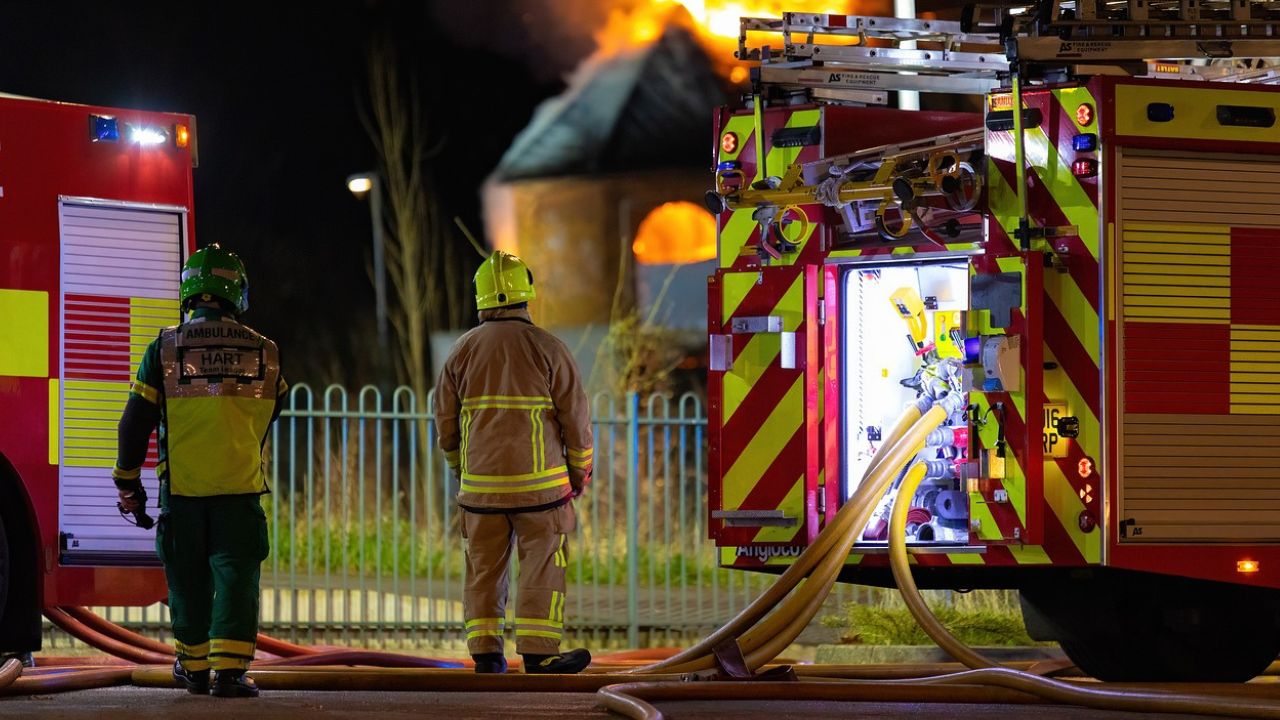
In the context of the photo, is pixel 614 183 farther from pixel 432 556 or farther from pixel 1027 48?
pixel 1027 48

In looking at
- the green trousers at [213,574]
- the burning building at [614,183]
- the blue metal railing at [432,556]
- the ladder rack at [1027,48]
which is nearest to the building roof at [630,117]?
the burning building at [614,183]

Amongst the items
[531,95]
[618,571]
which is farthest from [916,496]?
[531,95]

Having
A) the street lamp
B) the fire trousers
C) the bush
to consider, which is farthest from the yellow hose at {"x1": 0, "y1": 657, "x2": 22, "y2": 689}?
the street lamp

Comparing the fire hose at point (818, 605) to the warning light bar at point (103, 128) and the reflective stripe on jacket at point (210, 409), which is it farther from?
the warning light bar at point (103, 128)

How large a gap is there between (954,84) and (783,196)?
55.4 inches

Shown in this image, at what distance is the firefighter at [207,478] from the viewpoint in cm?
797

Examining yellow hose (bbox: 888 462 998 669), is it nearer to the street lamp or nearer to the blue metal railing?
the blue metal railing

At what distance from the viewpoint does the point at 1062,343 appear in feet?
27.0

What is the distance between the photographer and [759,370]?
897cm

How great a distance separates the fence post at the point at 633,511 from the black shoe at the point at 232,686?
5.25m

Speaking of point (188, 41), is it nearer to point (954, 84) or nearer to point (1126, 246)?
point (954, 84)

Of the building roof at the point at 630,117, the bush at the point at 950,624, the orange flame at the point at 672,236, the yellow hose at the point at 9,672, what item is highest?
the building roof at the point at 630,117

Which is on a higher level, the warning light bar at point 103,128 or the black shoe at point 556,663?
the warning light bar at point 103,128

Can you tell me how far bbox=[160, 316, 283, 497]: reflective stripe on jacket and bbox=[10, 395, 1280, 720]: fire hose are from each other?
0.94m
